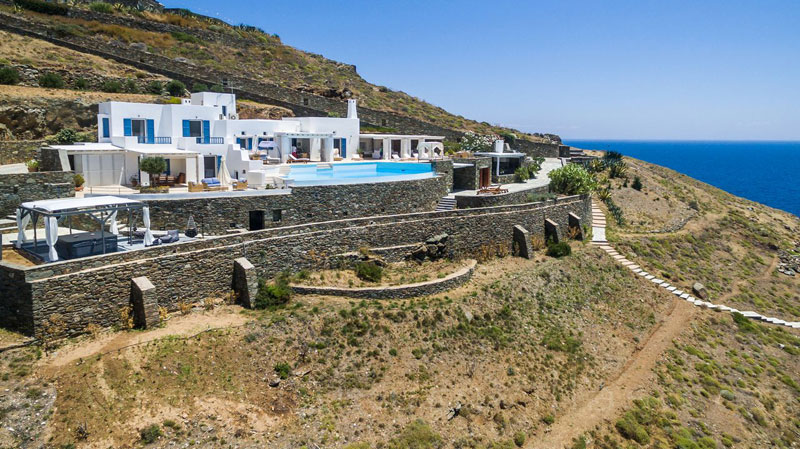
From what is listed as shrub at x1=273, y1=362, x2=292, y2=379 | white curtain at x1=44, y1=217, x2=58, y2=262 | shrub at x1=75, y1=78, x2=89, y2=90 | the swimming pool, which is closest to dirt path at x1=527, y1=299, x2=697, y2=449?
shrub at x1=273, y1=362, x2=292, y2=379

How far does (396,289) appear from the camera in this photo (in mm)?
22656

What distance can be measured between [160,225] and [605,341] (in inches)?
755

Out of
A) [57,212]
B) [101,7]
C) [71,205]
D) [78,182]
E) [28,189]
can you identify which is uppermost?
[101,7]

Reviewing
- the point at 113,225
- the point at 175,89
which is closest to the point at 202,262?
the point at 113,225

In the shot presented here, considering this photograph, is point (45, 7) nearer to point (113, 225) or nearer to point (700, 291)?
point (113, 225)

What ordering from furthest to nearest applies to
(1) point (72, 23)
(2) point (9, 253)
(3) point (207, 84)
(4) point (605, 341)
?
(1) point (72, 23), (3) point (207, 84), (4) point (605, 341), (2) point (9, 253)

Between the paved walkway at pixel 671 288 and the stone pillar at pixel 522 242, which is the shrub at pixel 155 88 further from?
the paved walkway at pixel 671 288

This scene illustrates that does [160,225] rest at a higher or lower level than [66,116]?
lower

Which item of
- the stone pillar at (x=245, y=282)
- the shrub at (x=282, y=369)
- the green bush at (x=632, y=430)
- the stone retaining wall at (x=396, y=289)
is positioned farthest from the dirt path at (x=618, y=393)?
the stone pillar at (x=245, y=282)

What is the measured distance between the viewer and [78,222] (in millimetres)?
21797

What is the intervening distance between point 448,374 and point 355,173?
605 inches

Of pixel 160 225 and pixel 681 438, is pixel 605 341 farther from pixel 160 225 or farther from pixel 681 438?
pixel 160 225

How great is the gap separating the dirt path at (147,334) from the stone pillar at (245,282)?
0.43 meters

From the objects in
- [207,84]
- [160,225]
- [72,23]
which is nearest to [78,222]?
[160,225]
